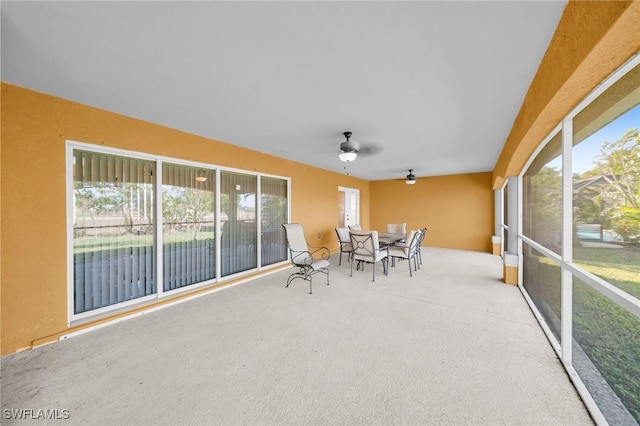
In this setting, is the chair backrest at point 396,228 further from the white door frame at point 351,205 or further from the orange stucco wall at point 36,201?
the orange stucco wall at point 36,201

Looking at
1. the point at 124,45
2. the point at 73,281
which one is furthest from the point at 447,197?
the point at 73,281

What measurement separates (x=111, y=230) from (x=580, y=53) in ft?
14.2

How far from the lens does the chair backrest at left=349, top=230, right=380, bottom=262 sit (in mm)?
4145

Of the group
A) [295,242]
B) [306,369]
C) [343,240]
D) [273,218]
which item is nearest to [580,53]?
[306,369]

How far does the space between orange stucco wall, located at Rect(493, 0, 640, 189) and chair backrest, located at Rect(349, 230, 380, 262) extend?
2.64 metres

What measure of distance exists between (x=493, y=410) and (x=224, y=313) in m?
2.73

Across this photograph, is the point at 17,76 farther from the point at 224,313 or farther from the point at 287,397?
the point at 287,397

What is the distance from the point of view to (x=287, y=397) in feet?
5.08

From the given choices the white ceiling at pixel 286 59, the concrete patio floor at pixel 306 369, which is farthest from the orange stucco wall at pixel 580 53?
the concrete patio floor at pixel 306 369

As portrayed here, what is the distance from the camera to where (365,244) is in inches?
167

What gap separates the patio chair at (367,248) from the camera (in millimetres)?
4145

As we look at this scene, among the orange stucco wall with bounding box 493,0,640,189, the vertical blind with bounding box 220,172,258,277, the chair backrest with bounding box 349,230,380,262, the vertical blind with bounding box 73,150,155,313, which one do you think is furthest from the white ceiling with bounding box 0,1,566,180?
the chair backrest with bounding box 349,230,380,262

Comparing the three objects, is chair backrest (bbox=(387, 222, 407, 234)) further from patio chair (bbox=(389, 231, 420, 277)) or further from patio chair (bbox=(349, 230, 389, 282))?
patio chair (bbox=(349, 230, 389, 282))

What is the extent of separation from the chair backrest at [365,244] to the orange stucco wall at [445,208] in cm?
440
